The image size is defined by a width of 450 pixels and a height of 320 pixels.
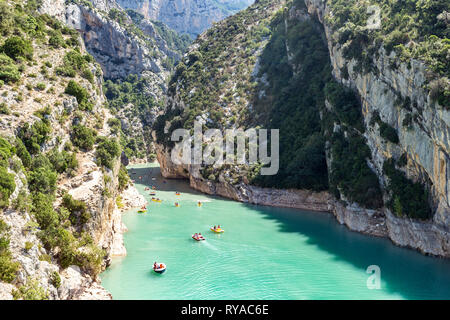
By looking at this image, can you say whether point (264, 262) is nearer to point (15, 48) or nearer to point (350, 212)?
point (350, 212)

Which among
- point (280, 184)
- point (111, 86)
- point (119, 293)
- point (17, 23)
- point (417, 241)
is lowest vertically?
point (119, 293)

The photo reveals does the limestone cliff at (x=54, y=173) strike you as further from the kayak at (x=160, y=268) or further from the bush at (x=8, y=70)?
the kayak at (x=160, y=268)

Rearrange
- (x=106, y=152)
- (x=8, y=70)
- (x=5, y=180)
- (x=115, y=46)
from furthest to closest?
(x=115, y=46), (x=106, y=152), (x=8, y=70), (x=5, y=180)

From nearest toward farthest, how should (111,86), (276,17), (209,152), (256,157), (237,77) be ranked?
(256,157), (209,152), (237,77), (276,17), (111,86)

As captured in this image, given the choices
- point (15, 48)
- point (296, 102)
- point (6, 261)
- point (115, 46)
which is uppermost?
point (115, 46)

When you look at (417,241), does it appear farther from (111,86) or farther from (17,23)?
(111,86)

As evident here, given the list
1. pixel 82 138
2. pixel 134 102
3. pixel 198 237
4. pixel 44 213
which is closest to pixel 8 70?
pixel 82 138

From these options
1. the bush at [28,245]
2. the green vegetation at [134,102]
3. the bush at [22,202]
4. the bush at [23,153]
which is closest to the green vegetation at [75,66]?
the bush at [23,153]

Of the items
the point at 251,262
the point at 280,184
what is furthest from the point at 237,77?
the point at 251,262
